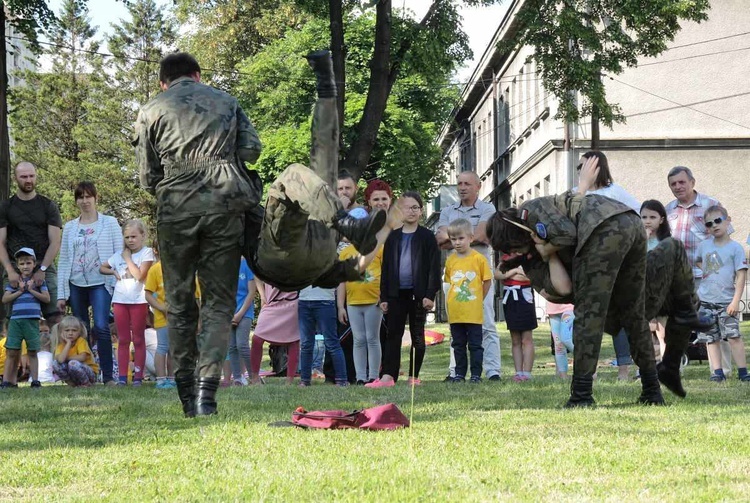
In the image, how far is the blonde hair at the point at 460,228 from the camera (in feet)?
39.9

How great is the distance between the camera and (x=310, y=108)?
43.7 m

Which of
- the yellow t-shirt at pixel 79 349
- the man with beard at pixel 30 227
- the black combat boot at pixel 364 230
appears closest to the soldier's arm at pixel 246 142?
the black combat boot at pixel 364 230

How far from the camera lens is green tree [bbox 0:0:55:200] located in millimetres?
19188

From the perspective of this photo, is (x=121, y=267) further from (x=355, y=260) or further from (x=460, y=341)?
(x=355, y=260)

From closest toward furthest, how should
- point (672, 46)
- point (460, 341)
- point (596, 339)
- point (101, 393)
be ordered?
point (596, 339) → point (101, 393) → point (460, 341) → point (672, 46)

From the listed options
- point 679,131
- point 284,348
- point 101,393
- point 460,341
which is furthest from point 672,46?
point 101,393

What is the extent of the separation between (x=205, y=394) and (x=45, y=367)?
8.80 meters

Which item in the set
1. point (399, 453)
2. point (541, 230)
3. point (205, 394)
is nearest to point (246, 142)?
point (205, 394)

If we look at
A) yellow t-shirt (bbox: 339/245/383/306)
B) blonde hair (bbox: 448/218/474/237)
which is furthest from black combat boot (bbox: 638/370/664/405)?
yellow t-shirt (bbox: 339/245/383/306)

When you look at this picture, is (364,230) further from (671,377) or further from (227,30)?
(227,30)

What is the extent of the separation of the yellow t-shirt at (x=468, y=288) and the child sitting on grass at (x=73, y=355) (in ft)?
14.0

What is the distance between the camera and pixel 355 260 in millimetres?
7391

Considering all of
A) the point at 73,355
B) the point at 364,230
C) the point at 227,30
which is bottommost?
the point at 73,355

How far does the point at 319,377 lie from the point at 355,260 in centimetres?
797
